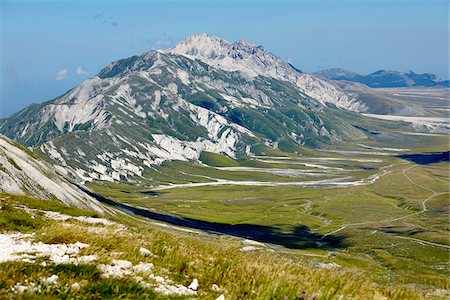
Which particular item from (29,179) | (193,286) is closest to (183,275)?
(193,286)

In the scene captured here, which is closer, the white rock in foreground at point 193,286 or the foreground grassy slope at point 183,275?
the foreground grassy slope at point 183,275

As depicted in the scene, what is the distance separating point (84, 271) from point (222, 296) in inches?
128

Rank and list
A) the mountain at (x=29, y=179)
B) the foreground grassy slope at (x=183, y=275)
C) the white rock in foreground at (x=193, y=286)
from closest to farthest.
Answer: the foreground grassy slope at (x=183, y=275) < the white rock in foreground at (x=193, y=286) < the mountain at (x=29, y=179)

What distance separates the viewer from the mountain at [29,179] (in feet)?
257

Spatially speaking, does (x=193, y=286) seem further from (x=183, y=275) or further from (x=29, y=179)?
(x=29, y=179)

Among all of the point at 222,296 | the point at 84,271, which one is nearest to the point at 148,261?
the point at 84,271

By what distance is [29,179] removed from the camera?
8631 cm

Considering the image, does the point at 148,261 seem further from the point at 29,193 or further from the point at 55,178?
the point at 55,178

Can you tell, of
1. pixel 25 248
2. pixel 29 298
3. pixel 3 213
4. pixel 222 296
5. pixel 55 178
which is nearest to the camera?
pixel 29 298

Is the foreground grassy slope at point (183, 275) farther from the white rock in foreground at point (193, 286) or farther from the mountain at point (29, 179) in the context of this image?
the mountain at point (29, 179)

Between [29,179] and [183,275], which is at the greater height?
[183,275]

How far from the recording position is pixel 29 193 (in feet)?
261

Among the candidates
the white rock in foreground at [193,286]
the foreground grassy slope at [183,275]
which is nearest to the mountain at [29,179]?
the foreground grassy slope at [183,275]

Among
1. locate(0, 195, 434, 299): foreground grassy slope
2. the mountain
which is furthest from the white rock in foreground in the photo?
the mountain
